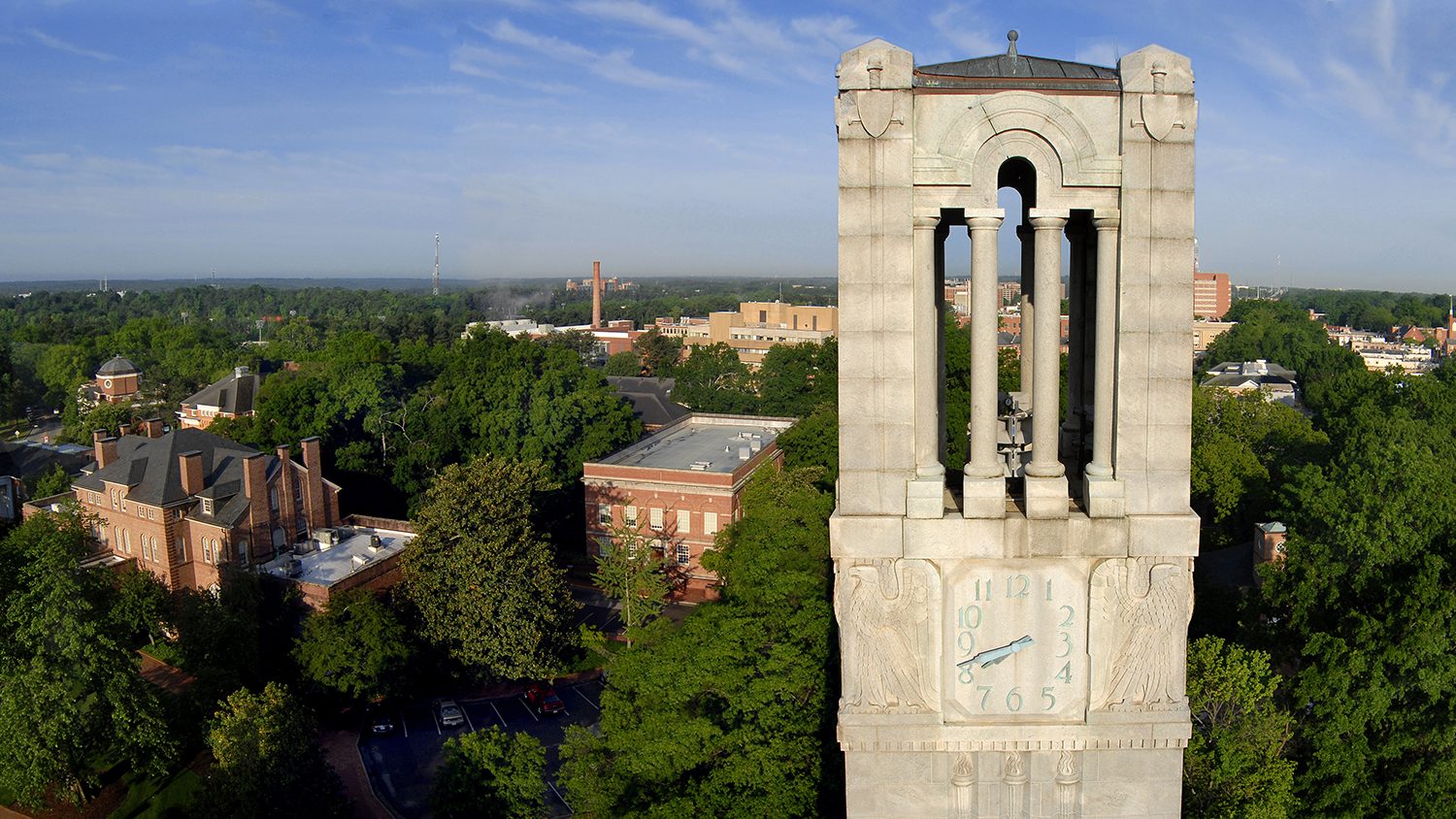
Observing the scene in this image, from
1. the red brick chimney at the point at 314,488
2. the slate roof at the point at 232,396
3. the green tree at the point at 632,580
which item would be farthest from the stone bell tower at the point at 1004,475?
the slate roof at the point at 232,396

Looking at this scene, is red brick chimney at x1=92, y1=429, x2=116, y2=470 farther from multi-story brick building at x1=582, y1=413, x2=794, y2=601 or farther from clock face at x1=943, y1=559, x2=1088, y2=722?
clock face at x1=943, y1=559, x2=1088, y2=722

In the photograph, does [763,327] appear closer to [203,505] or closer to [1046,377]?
[203,505]

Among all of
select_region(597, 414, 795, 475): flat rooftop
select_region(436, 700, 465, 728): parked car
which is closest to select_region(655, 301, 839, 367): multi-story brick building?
select_region(597, 414, 795, 475): flat rooftop

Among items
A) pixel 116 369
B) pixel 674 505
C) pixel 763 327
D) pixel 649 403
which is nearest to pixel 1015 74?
pixel 674 505

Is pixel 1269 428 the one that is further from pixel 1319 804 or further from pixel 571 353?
pixel 571 353

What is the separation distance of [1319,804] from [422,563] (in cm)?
3140

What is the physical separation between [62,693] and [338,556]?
1417 centimetres

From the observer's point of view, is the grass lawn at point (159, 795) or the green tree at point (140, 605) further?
the green tree at point (140, 605)

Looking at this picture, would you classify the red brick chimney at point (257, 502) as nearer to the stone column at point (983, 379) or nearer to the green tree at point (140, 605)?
the green tree at point (140, 605)

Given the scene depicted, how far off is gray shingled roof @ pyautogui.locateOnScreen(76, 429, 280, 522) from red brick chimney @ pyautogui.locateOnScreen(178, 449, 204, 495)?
268 mm

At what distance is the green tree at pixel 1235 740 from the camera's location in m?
19.5

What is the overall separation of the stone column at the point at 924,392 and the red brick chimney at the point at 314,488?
42.4 meters

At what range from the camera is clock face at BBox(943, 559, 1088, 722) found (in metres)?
11.0

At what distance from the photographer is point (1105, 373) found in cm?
1087
